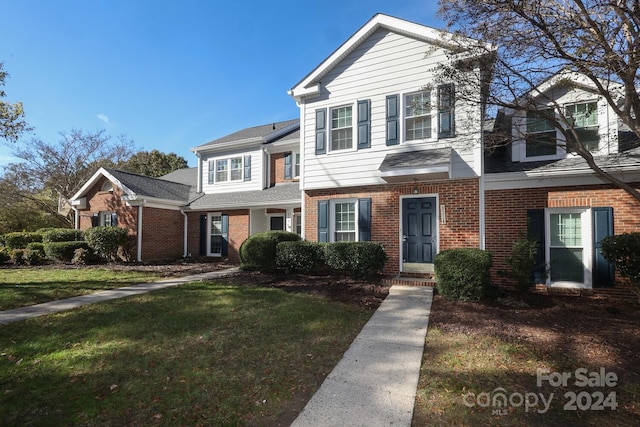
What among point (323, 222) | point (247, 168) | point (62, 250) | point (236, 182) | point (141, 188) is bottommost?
point (62, 250)

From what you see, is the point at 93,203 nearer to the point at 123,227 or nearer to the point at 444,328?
the point at 123,227

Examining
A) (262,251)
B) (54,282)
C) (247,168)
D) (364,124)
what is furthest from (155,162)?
(364,124)

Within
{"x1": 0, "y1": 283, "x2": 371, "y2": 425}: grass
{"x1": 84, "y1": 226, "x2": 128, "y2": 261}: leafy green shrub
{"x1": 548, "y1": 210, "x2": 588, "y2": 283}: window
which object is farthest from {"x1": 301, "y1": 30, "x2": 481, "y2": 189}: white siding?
{"x1": 84, "y1": 226, "x2": 128, "y2": 261}: leafy green shrub

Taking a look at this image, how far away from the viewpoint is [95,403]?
126 inches

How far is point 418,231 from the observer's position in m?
9.22

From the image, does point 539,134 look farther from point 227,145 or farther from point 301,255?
point 227,145

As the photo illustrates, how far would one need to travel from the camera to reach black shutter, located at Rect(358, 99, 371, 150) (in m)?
9.88

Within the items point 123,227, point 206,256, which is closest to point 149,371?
point 206,256

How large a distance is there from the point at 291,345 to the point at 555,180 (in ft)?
25.4

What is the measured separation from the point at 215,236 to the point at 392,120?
10.6 m

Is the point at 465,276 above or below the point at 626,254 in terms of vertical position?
Result: below

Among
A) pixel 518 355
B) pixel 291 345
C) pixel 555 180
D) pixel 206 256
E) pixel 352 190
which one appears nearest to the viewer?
pixel 518 355

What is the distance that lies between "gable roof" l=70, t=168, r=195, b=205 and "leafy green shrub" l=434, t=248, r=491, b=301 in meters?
13.5

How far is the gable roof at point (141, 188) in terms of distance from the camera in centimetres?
1481
